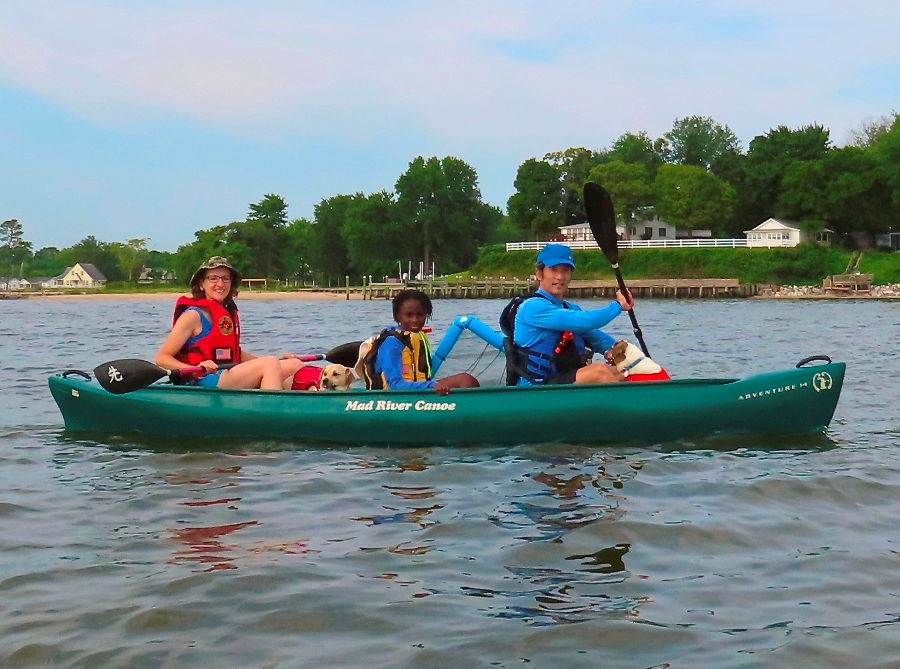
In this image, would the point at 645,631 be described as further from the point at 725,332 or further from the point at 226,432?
the point at 725,332

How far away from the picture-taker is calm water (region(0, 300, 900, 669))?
3918 mm

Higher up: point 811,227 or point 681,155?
point 681,155

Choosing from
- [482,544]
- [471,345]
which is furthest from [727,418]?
[482,544]

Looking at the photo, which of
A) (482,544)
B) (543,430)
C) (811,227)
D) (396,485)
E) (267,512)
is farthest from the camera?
(811,227)

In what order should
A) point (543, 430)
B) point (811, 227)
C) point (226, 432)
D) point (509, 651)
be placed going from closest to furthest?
point (509, 651)
point (543, 430)
point (226, 432)
point (811, 227)

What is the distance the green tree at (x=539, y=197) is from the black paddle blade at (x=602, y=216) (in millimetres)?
74812

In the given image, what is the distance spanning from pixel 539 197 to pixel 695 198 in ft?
46.1

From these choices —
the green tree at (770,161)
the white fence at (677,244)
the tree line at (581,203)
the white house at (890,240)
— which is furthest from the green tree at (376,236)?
the white house at (890,240)

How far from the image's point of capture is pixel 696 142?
3846 inches

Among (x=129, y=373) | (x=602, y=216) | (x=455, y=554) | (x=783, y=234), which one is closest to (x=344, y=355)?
(x=129, y=373)

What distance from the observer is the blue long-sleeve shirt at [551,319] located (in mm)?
7562

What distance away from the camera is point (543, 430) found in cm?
780

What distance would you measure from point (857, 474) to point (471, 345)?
3315mm

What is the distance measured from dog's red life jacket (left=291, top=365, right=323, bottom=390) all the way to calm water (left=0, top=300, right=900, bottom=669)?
0.87 metres
